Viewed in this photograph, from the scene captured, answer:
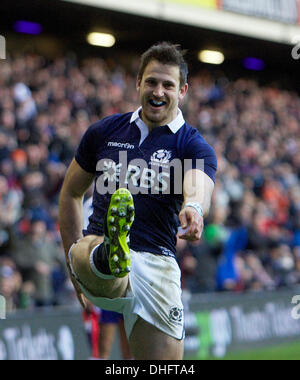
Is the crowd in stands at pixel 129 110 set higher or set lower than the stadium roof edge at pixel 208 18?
lower

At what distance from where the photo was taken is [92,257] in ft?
16.5

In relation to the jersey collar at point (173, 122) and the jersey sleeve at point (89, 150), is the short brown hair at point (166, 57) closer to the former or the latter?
the jersey collar at point (173, 122)

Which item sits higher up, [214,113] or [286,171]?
[214,113]

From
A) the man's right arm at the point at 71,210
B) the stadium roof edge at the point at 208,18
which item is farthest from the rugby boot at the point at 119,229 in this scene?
the stadium roof edge at the point at 208,18

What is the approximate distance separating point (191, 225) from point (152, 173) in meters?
0.83

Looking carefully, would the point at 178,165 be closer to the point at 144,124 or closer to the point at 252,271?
the point at 144,124

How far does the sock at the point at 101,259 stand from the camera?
489 cm

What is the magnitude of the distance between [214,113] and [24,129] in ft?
25.1

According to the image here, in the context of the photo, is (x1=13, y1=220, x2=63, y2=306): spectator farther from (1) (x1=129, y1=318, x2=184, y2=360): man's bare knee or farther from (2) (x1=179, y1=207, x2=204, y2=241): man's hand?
(2) (x1=179, y1=207, x2=204, y2=241): man's hand

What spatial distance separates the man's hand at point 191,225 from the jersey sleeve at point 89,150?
1.22m

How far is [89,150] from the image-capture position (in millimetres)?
5621

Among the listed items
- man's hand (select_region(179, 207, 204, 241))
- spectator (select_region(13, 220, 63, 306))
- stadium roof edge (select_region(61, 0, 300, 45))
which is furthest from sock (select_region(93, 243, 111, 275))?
stadium roof edge (select_region(61, 0, 300, 45))
